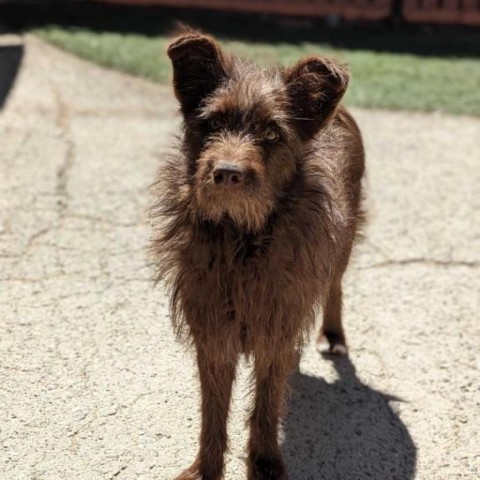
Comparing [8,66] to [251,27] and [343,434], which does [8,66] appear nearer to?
[251,27]

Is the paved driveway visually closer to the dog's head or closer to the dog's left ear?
the dog's head

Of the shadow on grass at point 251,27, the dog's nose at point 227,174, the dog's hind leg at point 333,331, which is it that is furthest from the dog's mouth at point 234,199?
the shadow on grass at point 251,27

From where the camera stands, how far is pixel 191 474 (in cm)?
332

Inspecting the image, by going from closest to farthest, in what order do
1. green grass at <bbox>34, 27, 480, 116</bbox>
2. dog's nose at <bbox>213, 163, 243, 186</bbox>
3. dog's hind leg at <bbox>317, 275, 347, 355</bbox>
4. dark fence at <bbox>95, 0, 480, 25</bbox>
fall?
dog's nose at <bbox>213, 163, 243, 186</bbox> < dog's hind leg at <bbox>317, 275, 347, 355</bbox> < green grass at <bbox>34, 27, 480, 116</bbox> < dark fence at <bbox>95, 0, 480, 25</bbox>

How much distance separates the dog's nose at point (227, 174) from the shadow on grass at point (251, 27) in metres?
8.09

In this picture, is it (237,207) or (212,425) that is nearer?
(237,207)

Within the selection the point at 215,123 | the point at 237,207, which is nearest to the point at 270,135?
the point at 215,123

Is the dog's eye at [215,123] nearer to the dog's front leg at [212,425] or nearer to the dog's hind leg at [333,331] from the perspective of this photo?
the dog's front leg at [212,425]

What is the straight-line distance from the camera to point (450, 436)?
12.3 feet

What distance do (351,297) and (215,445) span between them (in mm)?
1872

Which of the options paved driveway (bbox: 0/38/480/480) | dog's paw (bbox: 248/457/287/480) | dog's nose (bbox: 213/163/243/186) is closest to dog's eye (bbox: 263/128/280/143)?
dog's nose (bbox: 213/163/243/186)

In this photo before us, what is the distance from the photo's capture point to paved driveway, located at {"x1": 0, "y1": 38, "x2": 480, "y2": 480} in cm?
356

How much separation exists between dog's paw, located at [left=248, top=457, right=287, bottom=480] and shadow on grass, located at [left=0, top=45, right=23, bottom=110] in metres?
5.31

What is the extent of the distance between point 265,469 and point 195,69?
1772 millimetres
